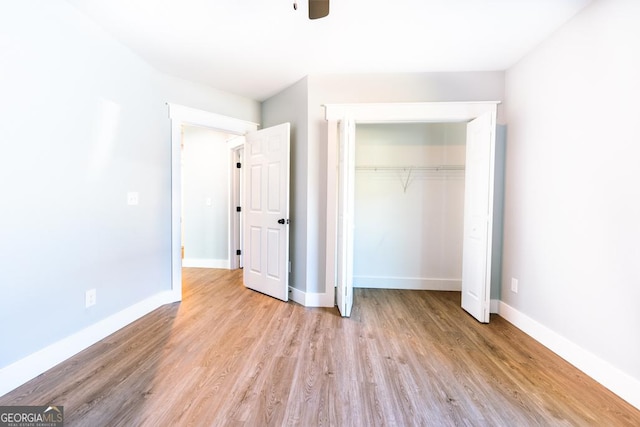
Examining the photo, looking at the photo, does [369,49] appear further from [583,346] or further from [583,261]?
[583,346]

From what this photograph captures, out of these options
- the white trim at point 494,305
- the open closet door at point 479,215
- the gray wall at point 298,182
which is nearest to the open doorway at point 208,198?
the gray wall at point 298,182

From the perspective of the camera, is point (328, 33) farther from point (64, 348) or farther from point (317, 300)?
point (64, 348)

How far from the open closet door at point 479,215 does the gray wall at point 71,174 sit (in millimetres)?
3183

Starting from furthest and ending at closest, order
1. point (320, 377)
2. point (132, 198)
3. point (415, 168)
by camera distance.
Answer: point (415, 168)
point (132, 198)
point (320, 377)

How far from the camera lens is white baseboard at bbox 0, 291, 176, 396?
1.48 meters

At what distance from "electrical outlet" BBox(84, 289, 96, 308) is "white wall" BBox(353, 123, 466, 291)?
2694mm

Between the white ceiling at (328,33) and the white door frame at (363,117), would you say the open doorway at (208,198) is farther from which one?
the white door frame at (363,117)

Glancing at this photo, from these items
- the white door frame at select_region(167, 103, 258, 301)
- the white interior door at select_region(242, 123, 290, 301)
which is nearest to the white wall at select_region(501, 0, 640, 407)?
the white interior door at select_region(242, 123, 290, 301)

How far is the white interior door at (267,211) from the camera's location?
9.23 ft

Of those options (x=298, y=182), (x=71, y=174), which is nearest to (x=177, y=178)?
(x=71, y=174)

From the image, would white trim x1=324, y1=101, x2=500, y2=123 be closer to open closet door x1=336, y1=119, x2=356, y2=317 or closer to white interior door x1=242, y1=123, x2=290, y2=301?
open closet door x1=336, y1=119, x2=356, y2=317

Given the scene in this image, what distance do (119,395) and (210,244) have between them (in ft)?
9.53

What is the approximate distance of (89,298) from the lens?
196 cm

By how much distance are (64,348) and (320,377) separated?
1802mm
